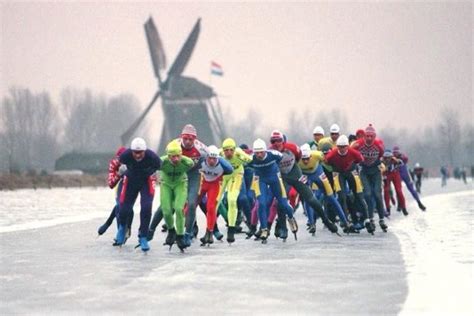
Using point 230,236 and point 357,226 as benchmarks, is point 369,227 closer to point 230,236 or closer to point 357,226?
point 357,226

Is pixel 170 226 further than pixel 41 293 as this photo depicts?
Yes

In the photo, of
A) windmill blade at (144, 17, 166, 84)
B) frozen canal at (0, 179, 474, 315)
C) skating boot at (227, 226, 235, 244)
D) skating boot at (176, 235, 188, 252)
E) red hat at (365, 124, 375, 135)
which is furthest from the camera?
windmill blade at (144, 17, 166, 84)

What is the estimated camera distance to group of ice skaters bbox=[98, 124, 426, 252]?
12023mm

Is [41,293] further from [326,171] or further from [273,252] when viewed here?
[326,171]

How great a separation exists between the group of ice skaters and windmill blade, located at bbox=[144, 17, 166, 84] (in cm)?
6845

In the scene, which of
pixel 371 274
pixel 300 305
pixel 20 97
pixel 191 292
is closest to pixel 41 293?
pixel 191 292

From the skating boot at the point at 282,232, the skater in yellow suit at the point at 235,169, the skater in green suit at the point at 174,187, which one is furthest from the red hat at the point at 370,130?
the skater in green suit at the point at 174,187

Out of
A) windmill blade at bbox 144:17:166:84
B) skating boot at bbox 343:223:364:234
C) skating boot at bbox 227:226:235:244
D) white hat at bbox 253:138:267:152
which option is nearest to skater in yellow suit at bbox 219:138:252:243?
skating boot at bbox 227:226:235:244

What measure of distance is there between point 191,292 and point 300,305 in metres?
1.28

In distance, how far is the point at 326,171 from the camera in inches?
641

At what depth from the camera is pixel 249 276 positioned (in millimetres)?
8875

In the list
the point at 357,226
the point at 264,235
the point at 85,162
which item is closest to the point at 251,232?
the point at 264,235

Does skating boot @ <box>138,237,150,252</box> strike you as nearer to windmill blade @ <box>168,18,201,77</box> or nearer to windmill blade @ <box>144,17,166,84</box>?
windmill blade @ <box>168,18,201,77</box>

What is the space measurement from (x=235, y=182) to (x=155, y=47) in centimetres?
7250
